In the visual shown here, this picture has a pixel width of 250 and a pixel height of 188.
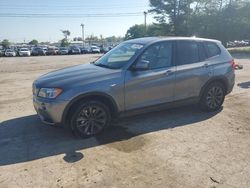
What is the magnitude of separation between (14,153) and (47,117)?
0.80 meters

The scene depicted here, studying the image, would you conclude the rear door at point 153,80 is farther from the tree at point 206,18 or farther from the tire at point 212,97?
the tree at point 206,18

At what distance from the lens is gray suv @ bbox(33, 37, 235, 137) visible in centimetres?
514

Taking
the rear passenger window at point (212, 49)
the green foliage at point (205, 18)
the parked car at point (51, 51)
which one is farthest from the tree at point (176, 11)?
the rear passenger window at point (212, 49)

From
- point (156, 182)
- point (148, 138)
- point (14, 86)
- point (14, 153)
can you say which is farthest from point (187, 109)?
point (14, 86)

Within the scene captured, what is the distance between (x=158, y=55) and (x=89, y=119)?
75.7 inches

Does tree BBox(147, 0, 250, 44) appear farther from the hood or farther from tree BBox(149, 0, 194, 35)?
the hood

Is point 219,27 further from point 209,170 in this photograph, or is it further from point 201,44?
point 209,170

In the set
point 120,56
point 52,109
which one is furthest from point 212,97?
point 52,109

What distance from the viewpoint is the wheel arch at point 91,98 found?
16.6ft

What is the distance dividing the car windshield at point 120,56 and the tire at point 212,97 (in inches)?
79.5

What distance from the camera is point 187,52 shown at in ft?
21.1

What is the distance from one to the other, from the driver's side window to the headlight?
1690mm

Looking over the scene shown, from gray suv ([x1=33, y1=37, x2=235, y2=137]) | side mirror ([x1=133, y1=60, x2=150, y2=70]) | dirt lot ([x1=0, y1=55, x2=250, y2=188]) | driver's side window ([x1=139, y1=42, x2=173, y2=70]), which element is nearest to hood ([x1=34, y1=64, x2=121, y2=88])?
gray suv ([x1=33, y1=37, x2=235, y2=137])

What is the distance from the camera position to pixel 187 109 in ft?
23.7
